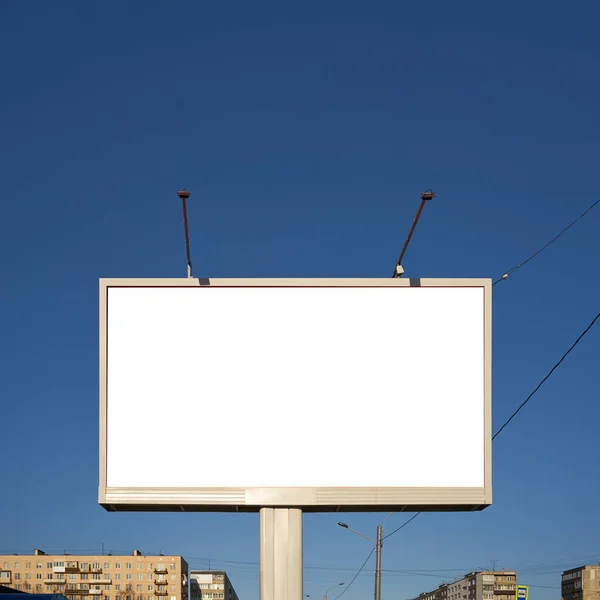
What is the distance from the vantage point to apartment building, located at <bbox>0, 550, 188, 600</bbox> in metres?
159

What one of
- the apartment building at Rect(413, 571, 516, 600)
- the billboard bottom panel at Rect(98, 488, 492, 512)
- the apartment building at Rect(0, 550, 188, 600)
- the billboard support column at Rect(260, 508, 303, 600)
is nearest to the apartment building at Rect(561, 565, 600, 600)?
the apartment building at Rect(413, 571, 516, 600)

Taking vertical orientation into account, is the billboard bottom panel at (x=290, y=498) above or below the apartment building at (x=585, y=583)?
above

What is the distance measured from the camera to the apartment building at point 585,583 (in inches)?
6186

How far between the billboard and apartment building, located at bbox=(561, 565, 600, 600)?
15625 centimetres

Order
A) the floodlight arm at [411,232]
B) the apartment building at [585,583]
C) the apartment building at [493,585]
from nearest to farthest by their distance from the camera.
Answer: the floodlight arm at [411,232], the apartment building at [585,583], the apartment building at [493,585]

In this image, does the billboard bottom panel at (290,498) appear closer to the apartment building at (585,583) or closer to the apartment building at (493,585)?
the apartment building at (585,583)

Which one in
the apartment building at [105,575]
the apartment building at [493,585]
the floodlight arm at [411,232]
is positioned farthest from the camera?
the apartment building at [493,585]

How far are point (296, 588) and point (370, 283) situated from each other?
5.11 metres

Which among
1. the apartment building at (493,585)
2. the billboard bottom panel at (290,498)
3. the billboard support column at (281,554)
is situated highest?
the billboard bottom panel at (290,498)

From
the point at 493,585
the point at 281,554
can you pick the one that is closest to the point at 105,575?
the point at 493,585

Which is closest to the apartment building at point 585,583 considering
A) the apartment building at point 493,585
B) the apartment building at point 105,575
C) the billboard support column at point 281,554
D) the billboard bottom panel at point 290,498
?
the apartment building at point 493,585

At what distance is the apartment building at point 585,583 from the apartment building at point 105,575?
7083 centimetres

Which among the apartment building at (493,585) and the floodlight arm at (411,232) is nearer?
the floodlight arm at (411,232)

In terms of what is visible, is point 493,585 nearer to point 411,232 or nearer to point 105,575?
point 105,575
